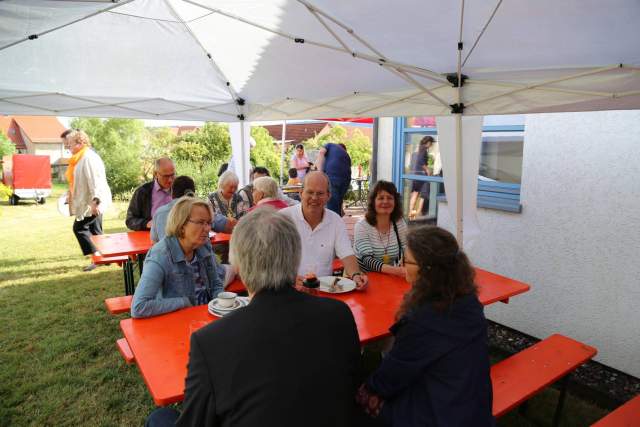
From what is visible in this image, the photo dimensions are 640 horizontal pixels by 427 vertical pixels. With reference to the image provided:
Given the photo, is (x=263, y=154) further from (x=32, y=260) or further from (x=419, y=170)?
(x=419, y=170)

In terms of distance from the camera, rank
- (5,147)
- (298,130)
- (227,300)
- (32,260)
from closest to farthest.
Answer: (227,300), (32,260), (5,147), (298,130)

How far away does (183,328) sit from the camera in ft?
6.64

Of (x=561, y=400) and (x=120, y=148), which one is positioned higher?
(x=120, y=148)

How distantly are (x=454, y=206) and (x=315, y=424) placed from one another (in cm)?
278

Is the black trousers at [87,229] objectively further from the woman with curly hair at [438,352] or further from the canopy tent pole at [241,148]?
the woman with curly hair at [438,352]

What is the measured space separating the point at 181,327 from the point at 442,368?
4.11ft

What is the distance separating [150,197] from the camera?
15.0 ft

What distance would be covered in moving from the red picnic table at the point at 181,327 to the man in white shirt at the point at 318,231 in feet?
1.30

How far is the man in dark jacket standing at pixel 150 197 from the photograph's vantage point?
178 inches

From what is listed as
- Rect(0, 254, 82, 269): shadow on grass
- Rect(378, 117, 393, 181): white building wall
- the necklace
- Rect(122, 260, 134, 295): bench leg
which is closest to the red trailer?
Rect(0, 254, 82, 269): shadow on grass

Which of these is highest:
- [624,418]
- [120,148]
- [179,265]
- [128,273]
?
[120,148]

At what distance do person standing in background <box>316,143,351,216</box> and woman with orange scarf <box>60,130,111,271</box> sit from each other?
3.11 metres

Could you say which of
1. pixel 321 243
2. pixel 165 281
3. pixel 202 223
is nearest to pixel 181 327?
pixel 165 281

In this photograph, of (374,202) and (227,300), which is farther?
(374,202)
